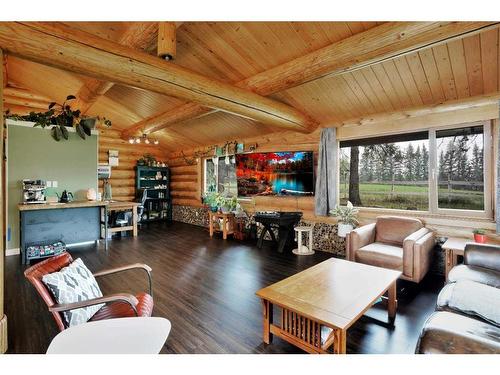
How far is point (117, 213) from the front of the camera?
5840 mm

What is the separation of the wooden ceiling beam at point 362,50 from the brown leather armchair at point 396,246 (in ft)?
6.79

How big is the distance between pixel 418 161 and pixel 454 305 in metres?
2.76

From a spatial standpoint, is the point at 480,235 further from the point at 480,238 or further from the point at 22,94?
the point at 22,94

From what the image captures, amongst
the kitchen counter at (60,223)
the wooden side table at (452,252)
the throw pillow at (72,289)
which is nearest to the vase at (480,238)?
the wooden side table at (452,252)

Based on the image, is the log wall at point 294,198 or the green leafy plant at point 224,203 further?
the green leafy plant at point 224,203

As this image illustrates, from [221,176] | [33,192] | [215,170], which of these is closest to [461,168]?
[221,176]

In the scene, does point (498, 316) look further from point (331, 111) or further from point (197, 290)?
point (331, 111)

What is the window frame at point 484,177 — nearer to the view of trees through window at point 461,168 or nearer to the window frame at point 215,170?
the view of trees through window at point 461,168

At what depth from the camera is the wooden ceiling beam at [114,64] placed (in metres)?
1.95

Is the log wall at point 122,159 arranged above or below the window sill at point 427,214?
above

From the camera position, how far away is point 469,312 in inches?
68.0

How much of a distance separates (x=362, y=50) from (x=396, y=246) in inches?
100

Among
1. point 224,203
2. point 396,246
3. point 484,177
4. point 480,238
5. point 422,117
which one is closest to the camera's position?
point 480,238
